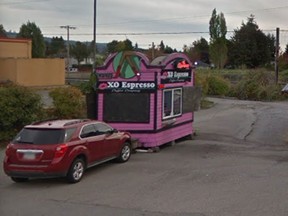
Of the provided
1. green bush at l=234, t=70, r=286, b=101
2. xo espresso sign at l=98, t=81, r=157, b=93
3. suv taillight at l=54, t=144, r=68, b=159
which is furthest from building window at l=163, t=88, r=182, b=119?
green bush at l=234, t=70, r=286, b=101

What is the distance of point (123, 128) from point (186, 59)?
13.1 ft

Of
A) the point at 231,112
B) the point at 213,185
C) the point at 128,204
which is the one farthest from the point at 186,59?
the point at 231,112

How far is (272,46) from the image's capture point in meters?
95.2

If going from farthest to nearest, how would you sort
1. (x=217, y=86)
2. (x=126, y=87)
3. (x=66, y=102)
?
(x=217, y=86)
(x=66, y=102)
(x=126, y=87)

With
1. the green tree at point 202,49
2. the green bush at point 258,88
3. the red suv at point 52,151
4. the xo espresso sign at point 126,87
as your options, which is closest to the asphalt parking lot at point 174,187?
the red suv at point 52,151

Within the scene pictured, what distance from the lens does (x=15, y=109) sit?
17.2 meters

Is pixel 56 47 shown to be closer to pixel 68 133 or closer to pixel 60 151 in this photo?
pixel 68 133

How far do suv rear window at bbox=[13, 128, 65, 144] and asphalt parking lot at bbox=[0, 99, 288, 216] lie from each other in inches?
42.1

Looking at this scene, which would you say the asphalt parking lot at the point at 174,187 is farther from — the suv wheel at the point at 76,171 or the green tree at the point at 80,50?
the green tree at the point at 80,50

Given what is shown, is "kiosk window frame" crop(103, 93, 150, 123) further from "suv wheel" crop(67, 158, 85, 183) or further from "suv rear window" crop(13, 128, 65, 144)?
"suv rear window" crop(13, 128, 65, 144)

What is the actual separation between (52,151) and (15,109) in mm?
7303

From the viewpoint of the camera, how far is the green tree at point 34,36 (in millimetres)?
77694

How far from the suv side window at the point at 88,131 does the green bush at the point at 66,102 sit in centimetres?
776

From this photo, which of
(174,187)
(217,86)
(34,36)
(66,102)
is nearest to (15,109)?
Result: (66,102)
